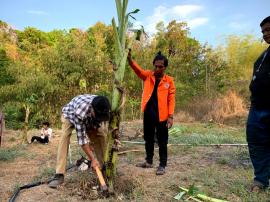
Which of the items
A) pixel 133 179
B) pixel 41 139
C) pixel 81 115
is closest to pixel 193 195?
pixel 133 179

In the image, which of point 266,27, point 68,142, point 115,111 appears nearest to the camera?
point 266,27

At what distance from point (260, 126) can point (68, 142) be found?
7.33 ft

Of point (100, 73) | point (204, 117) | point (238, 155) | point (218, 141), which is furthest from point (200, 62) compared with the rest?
point (238, 155)

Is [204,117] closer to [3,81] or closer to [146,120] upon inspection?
[3,81]

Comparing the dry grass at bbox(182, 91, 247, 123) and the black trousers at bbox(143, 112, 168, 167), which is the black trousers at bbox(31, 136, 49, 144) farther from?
the dry grass at bbox(182, 91, 247, 123)

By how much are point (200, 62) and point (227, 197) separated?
1380 cm

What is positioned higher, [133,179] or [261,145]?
[261,145]

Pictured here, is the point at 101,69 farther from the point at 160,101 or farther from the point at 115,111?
the point at 115,111

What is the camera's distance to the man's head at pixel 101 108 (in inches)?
160

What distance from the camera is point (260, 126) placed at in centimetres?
413

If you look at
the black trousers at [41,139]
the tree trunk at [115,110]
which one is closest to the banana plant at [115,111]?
the tree trunk at [115,110]

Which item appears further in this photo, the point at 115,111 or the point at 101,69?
the point at 101,69

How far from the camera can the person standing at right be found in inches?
160

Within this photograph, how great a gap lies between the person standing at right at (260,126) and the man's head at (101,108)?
5.29 ft
